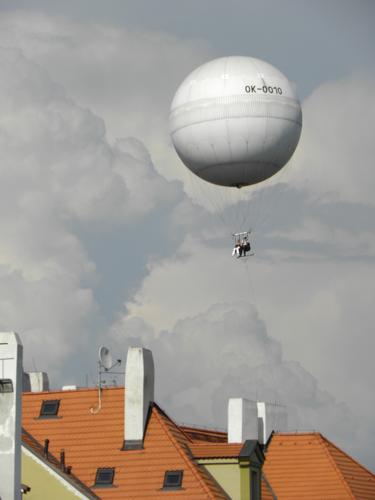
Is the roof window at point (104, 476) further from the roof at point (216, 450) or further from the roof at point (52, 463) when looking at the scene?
the roof at point (216, 450)

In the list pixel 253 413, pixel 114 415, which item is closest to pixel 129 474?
pixel 114 415

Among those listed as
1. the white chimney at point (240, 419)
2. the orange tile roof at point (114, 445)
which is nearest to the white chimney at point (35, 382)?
the orange tile roof at point (114, 445)

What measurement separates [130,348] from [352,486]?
18.7 meters

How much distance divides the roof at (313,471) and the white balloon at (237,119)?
14.9m

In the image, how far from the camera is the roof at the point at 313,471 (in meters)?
88.9

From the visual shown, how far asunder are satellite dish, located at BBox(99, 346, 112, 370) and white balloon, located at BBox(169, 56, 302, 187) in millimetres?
11664

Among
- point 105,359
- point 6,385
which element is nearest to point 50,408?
point 105,359

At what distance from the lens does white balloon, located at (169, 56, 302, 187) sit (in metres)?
84.1

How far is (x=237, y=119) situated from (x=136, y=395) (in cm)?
1522

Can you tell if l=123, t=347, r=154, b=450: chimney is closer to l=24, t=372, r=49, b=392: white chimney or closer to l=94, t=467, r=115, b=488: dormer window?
l=94, t=467, r=115, b=488: dormer window

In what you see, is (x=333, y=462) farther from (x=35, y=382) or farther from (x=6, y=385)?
(x=6, y=385)

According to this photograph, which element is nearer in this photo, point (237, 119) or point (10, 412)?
point (10, 412)

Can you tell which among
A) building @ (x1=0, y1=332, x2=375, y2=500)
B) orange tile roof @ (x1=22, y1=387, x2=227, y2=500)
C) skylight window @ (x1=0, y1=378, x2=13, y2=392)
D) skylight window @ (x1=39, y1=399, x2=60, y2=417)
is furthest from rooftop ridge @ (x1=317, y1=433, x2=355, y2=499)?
skylight window @ (x1=0, y1=378, x2=13, y2=392)

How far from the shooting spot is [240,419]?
81.3 m
